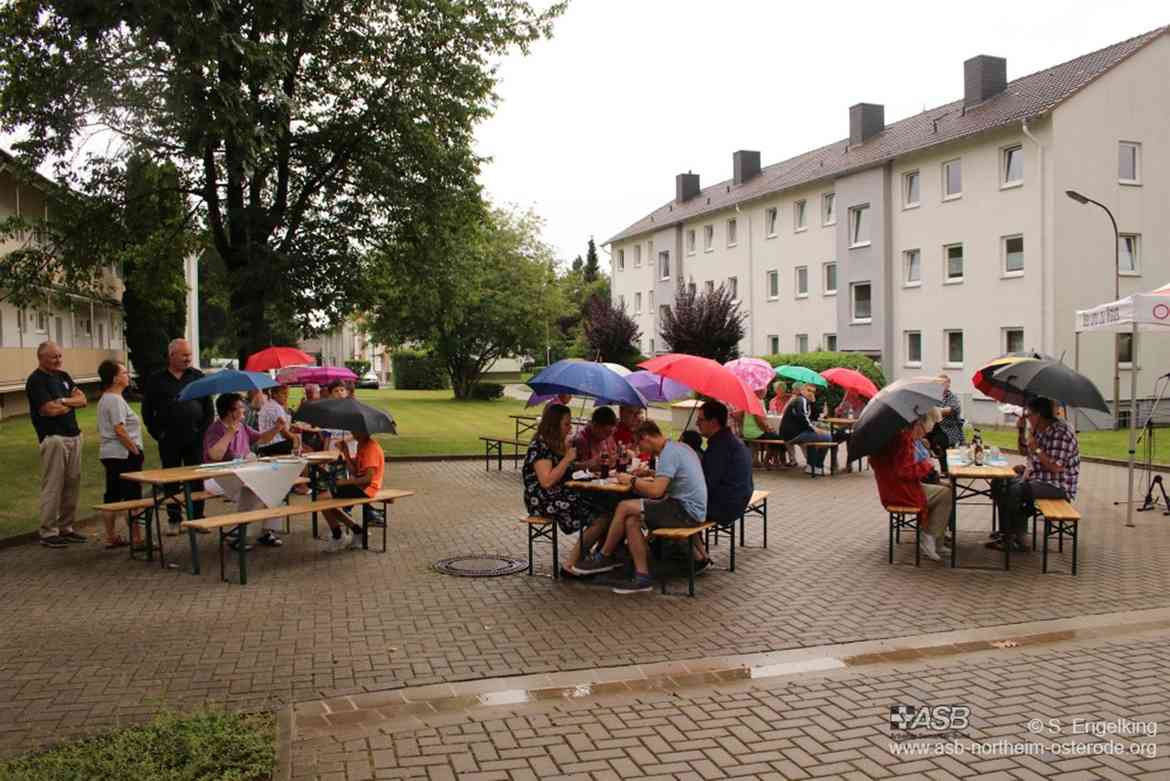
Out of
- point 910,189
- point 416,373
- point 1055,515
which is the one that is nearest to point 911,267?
point 910,189

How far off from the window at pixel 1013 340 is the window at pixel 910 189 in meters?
7.10

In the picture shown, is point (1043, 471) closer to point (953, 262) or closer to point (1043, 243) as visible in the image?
point (1043, 243)

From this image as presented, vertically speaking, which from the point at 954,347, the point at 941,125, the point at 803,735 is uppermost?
the point at 941,125

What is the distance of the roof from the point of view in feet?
98.5

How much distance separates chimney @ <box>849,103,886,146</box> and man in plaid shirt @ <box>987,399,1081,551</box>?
34969 mm

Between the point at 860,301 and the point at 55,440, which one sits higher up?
the point at 860,301

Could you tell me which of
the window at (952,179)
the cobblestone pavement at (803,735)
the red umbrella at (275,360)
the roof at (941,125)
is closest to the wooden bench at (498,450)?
the red umbrella at (275,360)

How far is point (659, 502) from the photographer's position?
8344 millimetres

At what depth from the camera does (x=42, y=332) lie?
33.1 meters

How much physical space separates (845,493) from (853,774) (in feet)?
34.6

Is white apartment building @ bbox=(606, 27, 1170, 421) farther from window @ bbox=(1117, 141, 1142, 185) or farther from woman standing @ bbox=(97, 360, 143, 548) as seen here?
woman standing @ bbox=(97, 360, 143, 548)

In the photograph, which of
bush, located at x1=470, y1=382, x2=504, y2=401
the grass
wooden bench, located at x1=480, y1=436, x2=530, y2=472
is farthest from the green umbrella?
bush, located at x1=470, y1=382, x2=504, y2=401

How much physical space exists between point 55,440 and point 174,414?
47.7 inches

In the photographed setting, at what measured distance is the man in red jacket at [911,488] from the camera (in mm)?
9414
